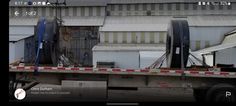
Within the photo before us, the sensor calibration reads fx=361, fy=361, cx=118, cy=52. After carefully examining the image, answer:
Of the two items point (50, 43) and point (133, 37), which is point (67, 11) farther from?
point (50, 43)

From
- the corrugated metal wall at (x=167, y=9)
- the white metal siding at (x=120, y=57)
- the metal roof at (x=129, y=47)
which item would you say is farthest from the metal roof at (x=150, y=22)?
the white metal siding at (x=120, y=57)

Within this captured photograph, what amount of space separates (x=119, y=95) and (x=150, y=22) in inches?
1487

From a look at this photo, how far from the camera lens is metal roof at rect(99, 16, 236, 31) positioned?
43438mm

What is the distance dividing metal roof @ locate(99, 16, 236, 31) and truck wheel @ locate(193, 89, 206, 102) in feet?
105

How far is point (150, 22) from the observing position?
4762 centimetres

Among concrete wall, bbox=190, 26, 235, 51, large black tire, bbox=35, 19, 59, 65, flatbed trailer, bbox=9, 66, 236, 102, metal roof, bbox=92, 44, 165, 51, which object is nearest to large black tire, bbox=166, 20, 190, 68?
flatbed trailer, bbox=9, 66, 236, 102

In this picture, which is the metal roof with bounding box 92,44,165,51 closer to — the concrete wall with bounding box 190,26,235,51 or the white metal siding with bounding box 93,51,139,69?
the white metal siding with bounding box 93,51,139,69

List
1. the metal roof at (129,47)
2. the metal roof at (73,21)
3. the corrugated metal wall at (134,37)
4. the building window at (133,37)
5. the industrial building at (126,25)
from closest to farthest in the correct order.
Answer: the industrial building at (126,25)
the metal roof at (129,47)
the corrugated metal wall at (134,37)
the building window at (133,37)
the metal roof at (73,21)

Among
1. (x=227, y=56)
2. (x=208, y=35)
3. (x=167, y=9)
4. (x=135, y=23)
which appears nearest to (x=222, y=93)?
(x=227, y=56)

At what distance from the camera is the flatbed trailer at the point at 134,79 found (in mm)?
9992

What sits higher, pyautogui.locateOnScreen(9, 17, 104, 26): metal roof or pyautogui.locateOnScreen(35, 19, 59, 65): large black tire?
pyautogui.locateOnScreen(9, 17, 104, 26): metal roof

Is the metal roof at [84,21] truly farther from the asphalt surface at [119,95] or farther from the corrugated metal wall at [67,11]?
the asphalt surface at [119,95]
